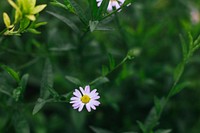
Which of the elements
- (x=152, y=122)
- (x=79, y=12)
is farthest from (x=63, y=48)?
(x=152, y=122)

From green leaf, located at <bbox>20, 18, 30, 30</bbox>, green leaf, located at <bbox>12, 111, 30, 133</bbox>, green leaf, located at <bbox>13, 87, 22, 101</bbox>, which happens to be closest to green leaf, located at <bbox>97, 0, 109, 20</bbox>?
green leaf, located at <bbox>20, 18, 30, 30</bbox>

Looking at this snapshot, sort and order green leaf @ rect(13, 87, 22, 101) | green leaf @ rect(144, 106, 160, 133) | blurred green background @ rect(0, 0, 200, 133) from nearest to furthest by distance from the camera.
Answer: green leaf @ rect(13, 87, 22, 101)
green leaf @ rect(144, 106, 160, 133)
blurred green background @ rect(0, 0, 200, 133)

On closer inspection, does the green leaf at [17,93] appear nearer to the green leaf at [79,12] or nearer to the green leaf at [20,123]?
the green leaf at [20,123]

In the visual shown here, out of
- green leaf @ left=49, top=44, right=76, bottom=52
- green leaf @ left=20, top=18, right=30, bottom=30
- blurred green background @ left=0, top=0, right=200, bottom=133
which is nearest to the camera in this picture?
green leaf @ left=20, top=18, right=30, bottom=30

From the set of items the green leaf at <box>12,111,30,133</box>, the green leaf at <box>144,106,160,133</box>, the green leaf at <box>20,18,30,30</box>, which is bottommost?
the green leaf at <box>144,106,160,133</box>

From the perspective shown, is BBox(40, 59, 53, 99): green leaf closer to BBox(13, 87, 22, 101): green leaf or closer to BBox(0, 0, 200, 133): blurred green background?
BBox(13, 87, 22, 101): green leaf

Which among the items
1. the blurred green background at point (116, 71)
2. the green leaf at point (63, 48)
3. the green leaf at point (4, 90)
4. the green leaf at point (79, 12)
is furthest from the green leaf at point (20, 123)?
the green leaf at point (79, 12)

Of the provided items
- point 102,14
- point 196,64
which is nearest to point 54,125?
point 102,14

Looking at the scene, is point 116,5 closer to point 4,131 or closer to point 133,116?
point 4,131
